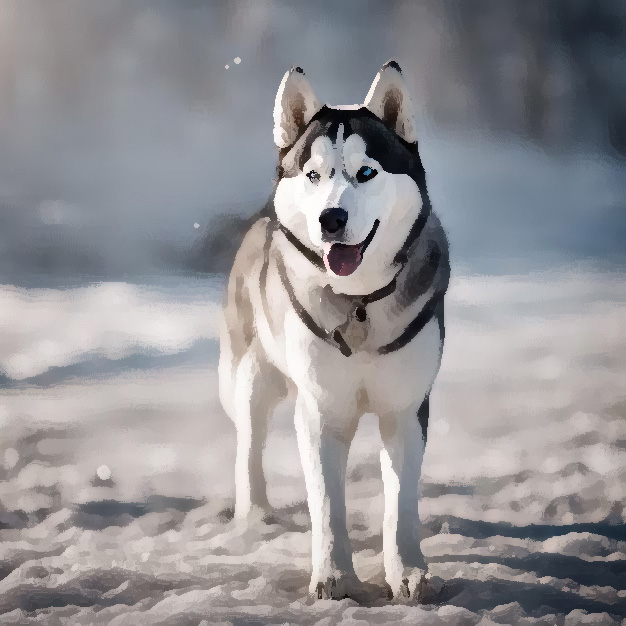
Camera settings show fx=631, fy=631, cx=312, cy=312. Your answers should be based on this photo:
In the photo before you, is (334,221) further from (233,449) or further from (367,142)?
(233,449)

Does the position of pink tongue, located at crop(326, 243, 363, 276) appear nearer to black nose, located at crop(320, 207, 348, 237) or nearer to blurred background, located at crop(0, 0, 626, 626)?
black nose, located at crop(320, 207, 348, 237)

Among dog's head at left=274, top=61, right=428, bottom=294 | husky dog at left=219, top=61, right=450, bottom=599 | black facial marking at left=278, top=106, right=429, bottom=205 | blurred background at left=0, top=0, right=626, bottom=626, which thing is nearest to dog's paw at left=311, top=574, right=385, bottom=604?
husky dog at left=219, top=61, right=450, bottom=599

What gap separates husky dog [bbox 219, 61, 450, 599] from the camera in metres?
1.05

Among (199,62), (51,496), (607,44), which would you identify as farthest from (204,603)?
(607,44)

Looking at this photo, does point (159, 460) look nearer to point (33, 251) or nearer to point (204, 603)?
point (204, 603)

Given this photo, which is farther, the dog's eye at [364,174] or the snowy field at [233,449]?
the snowy field at [233,449]

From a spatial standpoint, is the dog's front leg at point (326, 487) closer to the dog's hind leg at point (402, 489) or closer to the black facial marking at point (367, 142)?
the dog's hind leg at point (402, 489)

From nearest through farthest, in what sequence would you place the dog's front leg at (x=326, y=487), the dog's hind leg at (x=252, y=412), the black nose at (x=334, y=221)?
the black nose at (x=334, y=221) < the dog's front leg at (x=326, y=487) < the dog's hind leg at (x=252, y=412)

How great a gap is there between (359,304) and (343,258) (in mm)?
104

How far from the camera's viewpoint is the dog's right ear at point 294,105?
1102 mm

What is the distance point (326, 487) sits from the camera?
1.11 metres

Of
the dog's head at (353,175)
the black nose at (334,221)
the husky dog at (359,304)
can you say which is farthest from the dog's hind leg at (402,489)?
the black nose at (334,221)

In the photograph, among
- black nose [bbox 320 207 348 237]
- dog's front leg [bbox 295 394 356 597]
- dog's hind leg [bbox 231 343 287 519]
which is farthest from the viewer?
dog's hind leg [bbox 231 343 287 519]

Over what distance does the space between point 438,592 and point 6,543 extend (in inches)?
33.5
